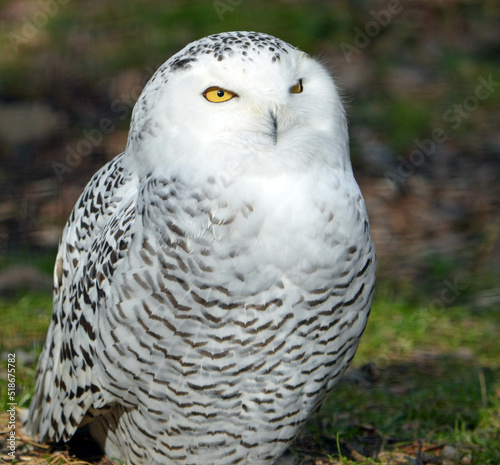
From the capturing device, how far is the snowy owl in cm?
256

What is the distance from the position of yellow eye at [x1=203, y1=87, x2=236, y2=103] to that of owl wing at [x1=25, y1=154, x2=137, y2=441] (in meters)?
0.52

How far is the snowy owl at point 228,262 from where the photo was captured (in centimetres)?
256

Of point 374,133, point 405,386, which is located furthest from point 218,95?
point 374,133

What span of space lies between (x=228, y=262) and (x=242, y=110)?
47 centimetres

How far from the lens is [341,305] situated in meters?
2.74

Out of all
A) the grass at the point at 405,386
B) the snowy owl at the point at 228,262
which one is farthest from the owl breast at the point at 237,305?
the grass at the point at 405,386

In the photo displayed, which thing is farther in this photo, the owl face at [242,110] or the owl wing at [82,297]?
the owl wing at [82,297]

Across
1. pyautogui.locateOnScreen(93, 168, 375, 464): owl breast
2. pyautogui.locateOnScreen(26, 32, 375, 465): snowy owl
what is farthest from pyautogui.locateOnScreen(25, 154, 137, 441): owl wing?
pyautogui.locateOnScreen(93, 168, 375, 464): owl breast

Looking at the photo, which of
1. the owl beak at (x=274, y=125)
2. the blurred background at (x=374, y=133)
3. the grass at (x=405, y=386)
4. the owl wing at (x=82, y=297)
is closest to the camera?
the owl beak at (x=274, y=125)

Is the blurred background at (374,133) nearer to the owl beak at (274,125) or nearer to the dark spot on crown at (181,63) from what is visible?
the owl beak at (274,125)

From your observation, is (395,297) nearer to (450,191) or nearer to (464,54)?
(450,191)

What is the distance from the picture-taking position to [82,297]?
2.98 metres

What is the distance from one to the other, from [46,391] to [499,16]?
8.40m

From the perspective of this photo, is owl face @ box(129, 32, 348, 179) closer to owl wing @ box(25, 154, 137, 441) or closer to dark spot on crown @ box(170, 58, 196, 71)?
dark spot on crown @ box(170, 58, 196, 71)
